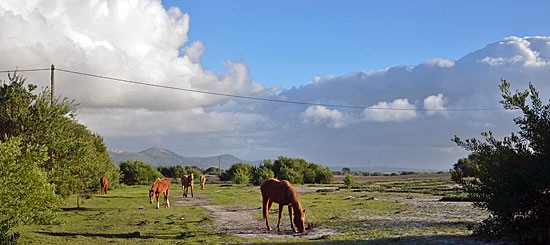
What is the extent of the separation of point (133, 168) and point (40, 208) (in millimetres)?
54461

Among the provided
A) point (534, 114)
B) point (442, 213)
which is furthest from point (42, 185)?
point (442, 213)

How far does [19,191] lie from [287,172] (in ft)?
178

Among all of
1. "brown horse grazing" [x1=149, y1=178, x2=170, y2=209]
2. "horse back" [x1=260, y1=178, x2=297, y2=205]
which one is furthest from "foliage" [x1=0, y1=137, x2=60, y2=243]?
"brown horse grazing" [x1=149, y1=178, x2=170, y2=209]

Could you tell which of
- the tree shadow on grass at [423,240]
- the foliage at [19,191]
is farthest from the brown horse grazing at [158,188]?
the tree shadow on grass at [423,240]

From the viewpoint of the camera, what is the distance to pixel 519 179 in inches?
412

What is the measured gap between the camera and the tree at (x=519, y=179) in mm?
10148

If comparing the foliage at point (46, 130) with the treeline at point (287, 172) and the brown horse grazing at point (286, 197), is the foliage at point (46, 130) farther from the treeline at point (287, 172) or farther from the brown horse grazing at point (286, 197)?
the treeline at point (287, 172)

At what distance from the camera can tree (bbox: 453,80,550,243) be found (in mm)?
10148

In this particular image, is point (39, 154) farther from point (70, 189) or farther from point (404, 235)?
point (404, 235)

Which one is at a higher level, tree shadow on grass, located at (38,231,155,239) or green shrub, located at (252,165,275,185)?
green shrub, located at (252,165,275,185)

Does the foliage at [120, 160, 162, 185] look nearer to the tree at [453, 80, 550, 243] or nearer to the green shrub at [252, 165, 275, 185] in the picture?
the green shrub at [252, 165, 275, 185]

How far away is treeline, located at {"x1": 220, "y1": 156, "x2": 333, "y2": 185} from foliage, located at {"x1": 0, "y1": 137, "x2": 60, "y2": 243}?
47.7 meters

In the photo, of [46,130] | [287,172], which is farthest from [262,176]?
[46,130]

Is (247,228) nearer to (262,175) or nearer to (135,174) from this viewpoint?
(262,175)
